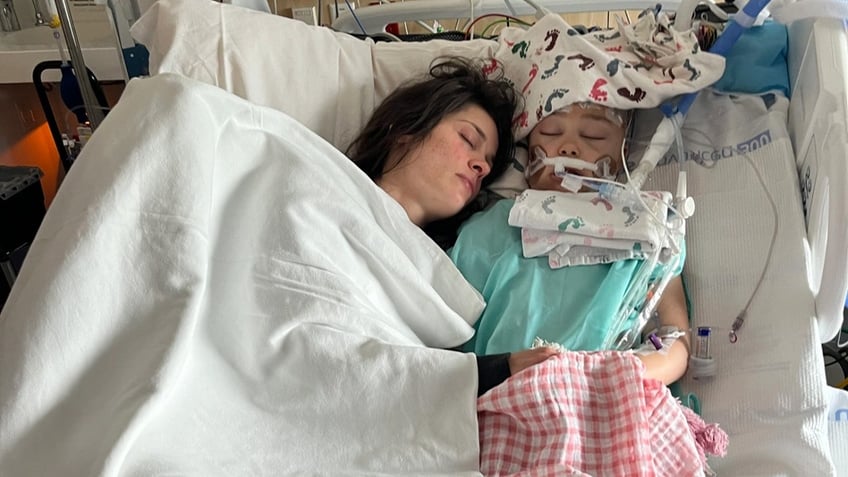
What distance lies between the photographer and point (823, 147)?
1.16 m

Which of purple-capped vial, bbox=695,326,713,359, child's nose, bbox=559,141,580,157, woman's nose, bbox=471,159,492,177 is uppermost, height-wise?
child's nose, bbox=559,141,580,157

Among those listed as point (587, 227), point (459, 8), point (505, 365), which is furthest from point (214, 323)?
point (459, 8)

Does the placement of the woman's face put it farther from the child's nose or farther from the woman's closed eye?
the child's nose

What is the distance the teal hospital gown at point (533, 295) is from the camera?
1.20 m

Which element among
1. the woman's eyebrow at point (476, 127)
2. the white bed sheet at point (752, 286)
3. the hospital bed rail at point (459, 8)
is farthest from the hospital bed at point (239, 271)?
the hospital bed rail at point (459, 8)

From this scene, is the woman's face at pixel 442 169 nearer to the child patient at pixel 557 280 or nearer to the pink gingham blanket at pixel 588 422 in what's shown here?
the child patient at pixel 557 280

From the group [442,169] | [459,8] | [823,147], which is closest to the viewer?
[823,147]

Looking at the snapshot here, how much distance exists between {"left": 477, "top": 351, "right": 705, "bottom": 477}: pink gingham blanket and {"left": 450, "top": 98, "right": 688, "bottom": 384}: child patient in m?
0.18

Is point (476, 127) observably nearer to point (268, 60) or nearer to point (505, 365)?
point (268, 60)

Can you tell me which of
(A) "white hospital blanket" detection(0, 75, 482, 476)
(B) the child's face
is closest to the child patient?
(B) the child's face

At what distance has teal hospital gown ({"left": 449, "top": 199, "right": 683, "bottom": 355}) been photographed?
120 centimetres

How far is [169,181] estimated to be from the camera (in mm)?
985

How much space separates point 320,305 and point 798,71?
1052mm

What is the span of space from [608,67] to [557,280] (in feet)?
1.55
